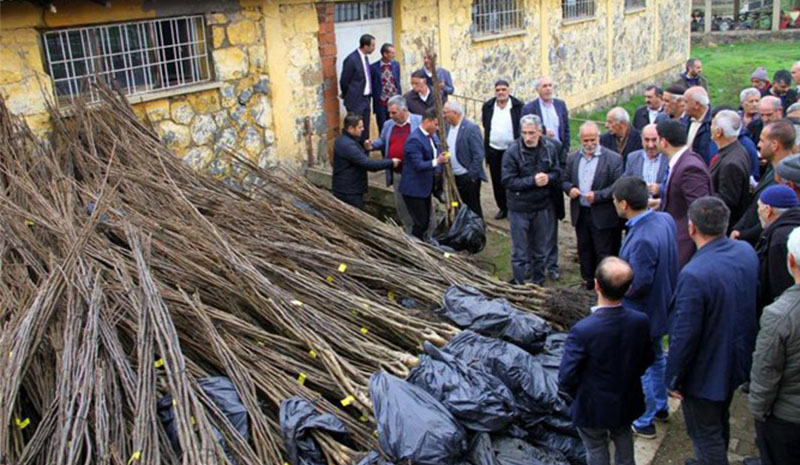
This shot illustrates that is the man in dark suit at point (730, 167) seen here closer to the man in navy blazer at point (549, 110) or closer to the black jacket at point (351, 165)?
the man in navy blazer at point (549, 110)

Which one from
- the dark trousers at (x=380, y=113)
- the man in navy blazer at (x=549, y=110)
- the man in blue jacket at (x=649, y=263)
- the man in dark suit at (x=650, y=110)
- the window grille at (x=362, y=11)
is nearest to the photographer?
the man in blue jacket at (x=649, y=263)

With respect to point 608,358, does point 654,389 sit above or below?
below

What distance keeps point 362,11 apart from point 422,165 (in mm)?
4308

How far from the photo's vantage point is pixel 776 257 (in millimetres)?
4902

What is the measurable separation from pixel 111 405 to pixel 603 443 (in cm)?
304

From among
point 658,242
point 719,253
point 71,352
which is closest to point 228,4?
point 71,352

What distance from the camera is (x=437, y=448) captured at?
4.25m

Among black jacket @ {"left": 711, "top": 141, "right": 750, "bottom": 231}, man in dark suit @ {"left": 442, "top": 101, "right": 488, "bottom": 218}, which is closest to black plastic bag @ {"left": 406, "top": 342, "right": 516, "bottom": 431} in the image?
black jacket @ {"left": 711, "top": 141, "right": 750, "bottom": 231}

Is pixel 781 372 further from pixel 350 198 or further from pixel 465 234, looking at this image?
pixel 350 198

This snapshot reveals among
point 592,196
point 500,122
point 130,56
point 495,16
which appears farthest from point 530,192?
point 495,16

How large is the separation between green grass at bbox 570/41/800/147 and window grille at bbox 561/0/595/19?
2142 millimetres

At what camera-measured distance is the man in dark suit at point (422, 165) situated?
802 cm

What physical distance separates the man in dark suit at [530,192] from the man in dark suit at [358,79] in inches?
128

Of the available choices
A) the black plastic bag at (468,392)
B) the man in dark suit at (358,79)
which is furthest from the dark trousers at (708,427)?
the man in dark suit at (358,79)
